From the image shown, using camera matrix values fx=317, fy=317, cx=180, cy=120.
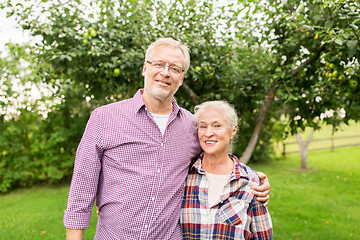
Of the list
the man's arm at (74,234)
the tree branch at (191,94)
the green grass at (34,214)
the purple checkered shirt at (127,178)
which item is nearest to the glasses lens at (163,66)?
the purple checkered shirt at (127,178)

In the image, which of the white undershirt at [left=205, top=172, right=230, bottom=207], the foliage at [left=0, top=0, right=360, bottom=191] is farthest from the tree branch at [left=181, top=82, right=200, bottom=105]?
the white undershirt at [left=205, top=172, right=230, bottom=207]

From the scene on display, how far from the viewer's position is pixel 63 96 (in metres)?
7.27

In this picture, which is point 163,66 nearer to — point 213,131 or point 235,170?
point 213,131

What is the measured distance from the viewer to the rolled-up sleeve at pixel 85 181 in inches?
67.9

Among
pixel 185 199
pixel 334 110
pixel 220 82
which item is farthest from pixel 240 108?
pixel 185 199

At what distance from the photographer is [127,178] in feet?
5.90

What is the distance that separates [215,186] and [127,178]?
1.81ft

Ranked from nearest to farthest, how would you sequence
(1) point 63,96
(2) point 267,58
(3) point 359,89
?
1. (3) point 359,89
2. (2) point 267,58
3. (1) point 63,96

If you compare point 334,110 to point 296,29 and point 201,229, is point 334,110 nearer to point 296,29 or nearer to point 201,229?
point 296,29

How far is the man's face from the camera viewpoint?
6.36 ft

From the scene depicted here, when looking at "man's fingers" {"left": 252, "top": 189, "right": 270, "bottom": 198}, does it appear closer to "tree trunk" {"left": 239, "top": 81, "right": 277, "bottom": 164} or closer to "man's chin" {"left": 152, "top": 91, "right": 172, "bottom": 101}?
"man's chin" {"left": 152, "top": 91, "right": 172, "bottom": 101}

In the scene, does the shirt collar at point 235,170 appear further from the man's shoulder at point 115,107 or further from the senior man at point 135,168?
the man's shoulder at point 115,107

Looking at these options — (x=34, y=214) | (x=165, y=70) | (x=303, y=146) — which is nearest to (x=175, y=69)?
(x=165, y=70)

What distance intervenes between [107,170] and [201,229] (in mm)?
648
